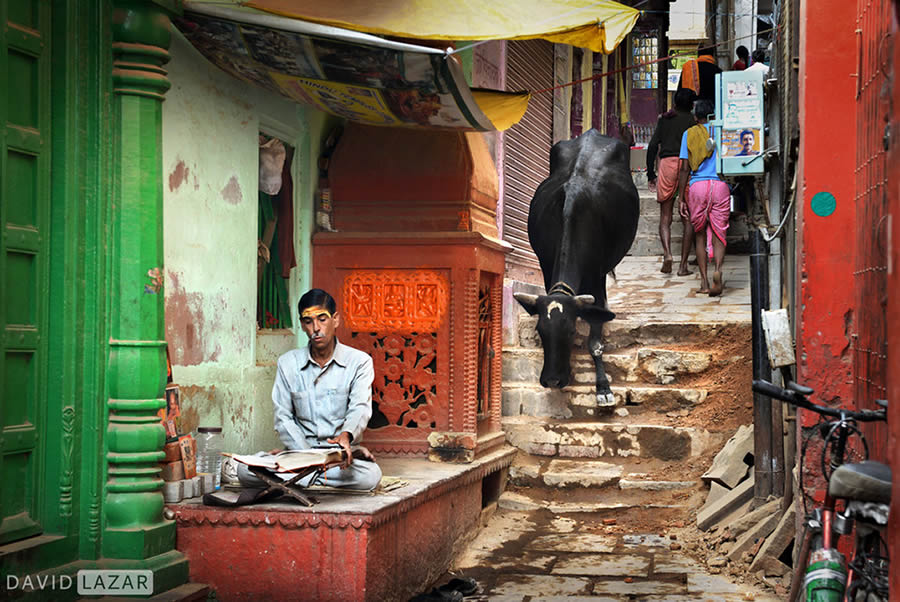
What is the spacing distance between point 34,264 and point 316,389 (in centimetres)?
186

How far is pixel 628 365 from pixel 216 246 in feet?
15.3

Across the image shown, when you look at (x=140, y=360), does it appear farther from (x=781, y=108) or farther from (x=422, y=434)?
(x=781, y=108)

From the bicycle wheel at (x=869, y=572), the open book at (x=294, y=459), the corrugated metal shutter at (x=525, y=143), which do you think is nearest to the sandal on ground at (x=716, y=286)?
the corrugated metal shutter at (x=525, y=143)

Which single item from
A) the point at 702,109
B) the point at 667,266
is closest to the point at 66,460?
the point at 702,109

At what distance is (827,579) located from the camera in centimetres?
349

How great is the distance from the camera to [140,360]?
193 inches

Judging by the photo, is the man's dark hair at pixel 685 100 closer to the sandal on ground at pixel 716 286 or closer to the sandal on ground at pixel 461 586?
the sandal on ground at pixel 716 286

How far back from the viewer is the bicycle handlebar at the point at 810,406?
3.64m

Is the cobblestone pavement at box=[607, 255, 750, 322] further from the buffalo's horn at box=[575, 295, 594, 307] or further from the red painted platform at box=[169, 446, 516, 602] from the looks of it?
the red painted platform at box=[169, 446, 516, 602]

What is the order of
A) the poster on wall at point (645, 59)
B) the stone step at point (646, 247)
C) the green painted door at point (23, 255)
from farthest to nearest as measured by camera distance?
the poster on wall at point (645, 59) → the stone step at point (646, 247) → the green painted door at point (23, 255)

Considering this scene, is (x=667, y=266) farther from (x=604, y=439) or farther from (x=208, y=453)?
(x=208, y=453)

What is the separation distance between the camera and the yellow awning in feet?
17.1

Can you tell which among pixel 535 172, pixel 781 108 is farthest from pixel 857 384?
pixel 535 172

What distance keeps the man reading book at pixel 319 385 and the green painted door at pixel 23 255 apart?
1.58m
